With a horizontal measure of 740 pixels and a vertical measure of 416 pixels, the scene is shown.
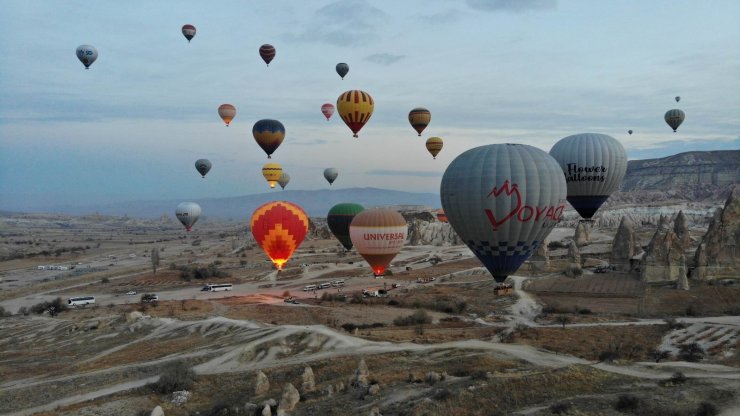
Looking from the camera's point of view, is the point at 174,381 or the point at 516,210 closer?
the point at 174,381

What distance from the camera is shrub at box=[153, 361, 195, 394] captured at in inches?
1113

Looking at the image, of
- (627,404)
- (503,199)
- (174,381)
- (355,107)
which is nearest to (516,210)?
(503,199)

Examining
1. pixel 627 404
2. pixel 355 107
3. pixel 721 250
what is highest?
pixel 355 107

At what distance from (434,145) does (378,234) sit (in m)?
40.4

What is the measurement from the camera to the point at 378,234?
53938 mm

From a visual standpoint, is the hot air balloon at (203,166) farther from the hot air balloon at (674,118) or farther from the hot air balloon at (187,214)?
the hot air balloon at (674,118)

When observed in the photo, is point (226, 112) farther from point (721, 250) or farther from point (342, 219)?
point (721, 250)

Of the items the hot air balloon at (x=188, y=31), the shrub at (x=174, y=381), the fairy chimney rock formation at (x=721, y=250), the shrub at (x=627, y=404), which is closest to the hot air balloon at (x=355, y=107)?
the hot air balloon at (x=188, y=31)

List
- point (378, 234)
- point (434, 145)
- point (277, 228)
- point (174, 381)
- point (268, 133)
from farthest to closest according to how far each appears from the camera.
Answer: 1. point (434, 145)
2. point (268, 133)
3. point (277, 228)
4. point (378, 234)
5. point (174, 381)

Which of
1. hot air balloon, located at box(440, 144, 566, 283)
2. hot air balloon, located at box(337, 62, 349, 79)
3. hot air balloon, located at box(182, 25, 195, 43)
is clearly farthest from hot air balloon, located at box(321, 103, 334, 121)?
hot air balloon, located at box(440, 144, 566, 283)

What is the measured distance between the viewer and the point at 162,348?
3869 cm

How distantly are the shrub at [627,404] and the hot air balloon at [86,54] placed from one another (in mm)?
79556

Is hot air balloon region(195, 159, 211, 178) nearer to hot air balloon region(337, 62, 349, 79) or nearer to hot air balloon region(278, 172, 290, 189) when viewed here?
hot air balloon region(278, 172, 290, 189)

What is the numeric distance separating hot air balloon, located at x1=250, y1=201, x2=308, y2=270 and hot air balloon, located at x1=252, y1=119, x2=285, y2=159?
422 inches
